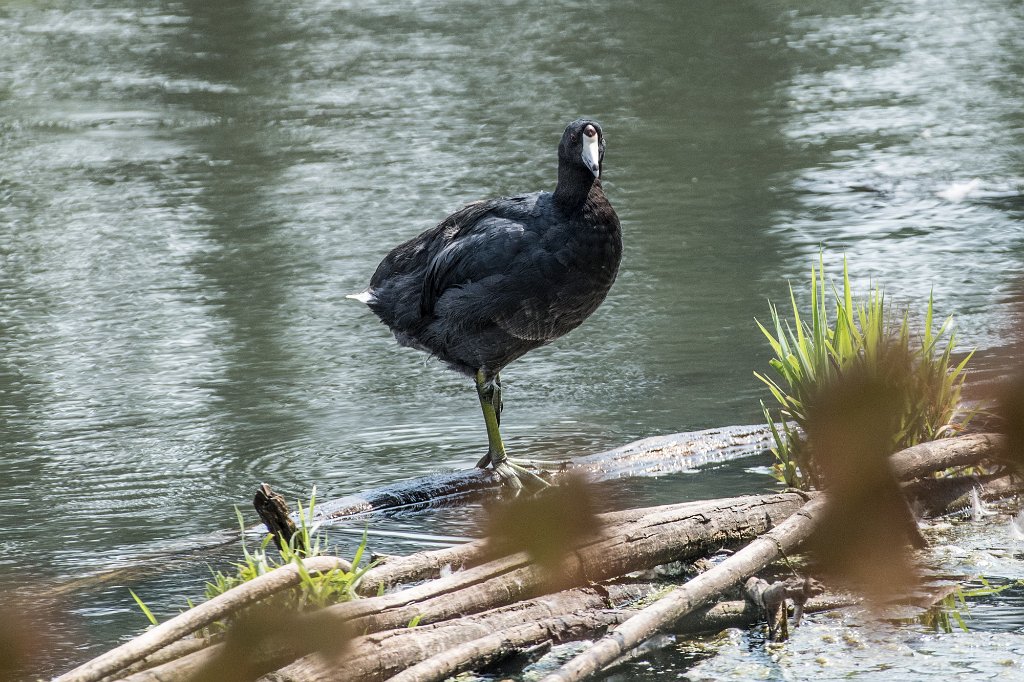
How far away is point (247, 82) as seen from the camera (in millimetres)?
15727

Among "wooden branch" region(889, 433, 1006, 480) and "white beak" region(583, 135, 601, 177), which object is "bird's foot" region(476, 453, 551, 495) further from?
"wooden branch" region(889, 433, 1006, 480)

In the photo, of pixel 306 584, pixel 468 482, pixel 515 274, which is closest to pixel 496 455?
pixel 468 482

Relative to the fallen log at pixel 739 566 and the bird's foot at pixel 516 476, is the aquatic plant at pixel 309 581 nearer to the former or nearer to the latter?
the fallen log at pixel 739 566

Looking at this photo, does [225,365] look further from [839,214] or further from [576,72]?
[576,72]

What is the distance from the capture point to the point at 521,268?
17.9ft

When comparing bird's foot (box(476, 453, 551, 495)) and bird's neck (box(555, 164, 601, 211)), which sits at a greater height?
bird's neck (box(555, 164, 601, 211))

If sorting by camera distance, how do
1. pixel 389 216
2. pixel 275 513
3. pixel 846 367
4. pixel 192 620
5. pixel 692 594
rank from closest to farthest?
pixel 192 620 → pixel 692 594 → pixel 275 513 → pixel 846 367 → pixel 389 216

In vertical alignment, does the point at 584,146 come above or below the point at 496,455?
above

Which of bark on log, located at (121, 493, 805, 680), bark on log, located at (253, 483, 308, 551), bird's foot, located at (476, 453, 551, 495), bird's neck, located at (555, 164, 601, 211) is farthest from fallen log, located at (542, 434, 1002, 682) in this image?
bird's neck, located at (555, 164, 601, 211)

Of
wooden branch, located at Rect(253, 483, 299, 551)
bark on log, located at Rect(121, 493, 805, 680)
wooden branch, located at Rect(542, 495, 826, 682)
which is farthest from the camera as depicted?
wooden branch, located at Rect(253, 483, 299, 551)

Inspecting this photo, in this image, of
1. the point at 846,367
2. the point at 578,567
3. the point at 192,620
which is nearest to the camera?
the point at 192,620

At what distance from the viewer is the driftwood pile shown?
3275 mm

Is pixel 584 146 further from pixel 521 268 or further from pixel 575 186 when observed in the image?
pixel 521 268

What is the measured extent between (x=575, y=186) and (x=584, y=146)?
0.54ft
